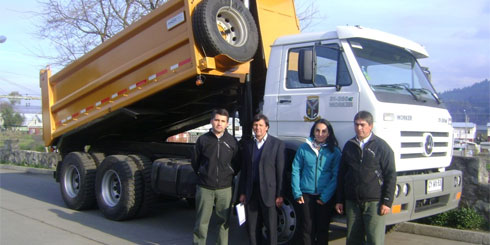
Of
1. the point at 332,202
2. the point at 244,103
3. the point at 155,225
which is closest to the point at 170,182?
the point at 155,225

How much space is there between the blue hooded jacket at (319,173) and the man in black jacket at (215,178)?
0.77 m

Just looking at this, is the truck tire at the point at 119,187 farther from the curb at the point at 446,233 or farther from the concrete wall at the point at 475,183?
the concrete wall at the point at 475,183

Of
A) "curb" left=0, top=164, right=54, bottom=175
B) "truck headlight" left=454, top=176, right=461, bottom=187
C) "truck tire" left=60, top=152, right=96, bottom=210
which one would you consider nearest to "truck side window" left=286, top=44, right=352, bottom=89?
"truck headlight" left=454, top=176, right=461, bottom=187

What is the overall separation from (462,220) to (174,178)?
4.17 meters

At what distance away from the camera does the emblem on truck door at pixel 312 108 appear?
514 centimetres

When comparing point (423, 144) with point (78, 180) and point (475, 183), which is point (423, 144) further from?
point (78, 180)

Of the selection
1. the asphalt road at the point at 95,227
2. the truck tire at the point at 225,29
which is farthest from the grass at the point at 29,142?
the truck tire at the point at 225,29

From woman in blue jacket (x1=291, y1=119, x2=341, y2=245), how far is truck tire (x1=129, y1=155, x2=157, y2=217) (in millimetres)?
3151

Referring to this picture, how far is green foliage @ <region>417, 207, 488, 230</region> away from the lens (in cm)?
634

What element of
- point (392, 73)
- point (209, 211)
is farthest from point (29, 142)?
point (392, 73)

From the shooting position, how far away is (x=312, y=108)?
17.0 ft

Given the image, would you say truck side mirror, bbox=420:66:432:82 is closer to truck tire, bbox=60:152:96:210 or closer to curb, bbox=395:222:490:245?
curb, bbox=395:222:490:245

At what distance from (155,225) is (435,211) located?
163 inches

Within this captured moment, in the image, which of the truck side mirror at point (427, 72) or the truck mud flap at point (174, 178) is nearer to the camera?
the truck side mirror at point (427, 72)
